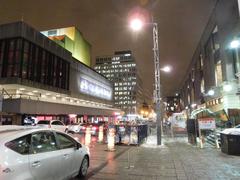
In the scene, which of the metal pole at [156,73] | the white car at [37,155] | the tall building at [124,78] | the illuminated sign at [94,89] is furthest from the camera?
the tall building at [124,78]

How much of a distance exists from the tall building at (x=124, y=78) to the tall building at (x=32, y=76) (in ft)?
358

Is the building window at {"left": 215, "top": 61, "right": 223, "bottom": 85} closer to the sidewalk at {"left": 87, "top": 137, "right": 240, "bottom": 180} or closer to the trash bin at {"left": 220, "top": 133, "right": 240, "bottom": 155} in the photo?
the trash bin at {"left": 220, "top": 133, "right": 240, "bottom": 155}

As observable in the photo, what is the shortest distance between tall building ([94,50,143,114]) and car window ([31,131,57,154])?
14701 cm

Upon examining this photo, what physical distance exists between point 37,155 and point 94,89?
60.2 meters

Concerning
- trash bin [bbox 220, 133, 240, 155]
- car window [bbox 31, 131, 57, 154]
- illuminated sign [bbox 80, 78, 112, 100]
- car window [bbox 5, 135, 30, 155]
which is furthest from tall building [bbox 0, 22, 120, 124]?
car window [bbox 5, 135, 30, 155]

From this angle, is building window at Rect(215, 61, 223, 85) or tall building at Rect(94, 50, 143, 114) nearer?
building window at Rect(215, 61, 223, 85)

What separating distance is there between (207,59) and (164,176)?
4137cm

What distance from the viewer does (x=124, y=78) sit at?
167m

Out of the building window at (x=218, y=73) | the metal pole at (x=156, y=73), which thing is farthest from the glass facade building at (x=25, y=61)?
the building window at (x=218, y=73)

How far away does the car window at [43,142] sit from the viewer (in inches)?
213

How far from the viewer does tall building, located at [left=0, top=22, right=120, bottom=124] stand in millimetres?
32150

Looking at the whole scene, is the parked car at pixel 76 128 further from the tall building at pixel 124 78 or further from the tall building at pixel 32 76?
the tall building at pixel 124 78

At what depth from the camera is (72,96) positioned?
5056cm

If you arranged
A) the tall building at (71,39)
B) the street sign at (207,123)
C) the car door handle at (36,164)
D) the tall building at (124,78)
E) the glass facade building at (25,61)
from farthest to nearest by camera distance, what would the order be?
the tall building at (124,78) < the tall building at (71,39) < the glass facade building at (25,61) < the street sign at (207,123) < the car door handle at (36,164)
